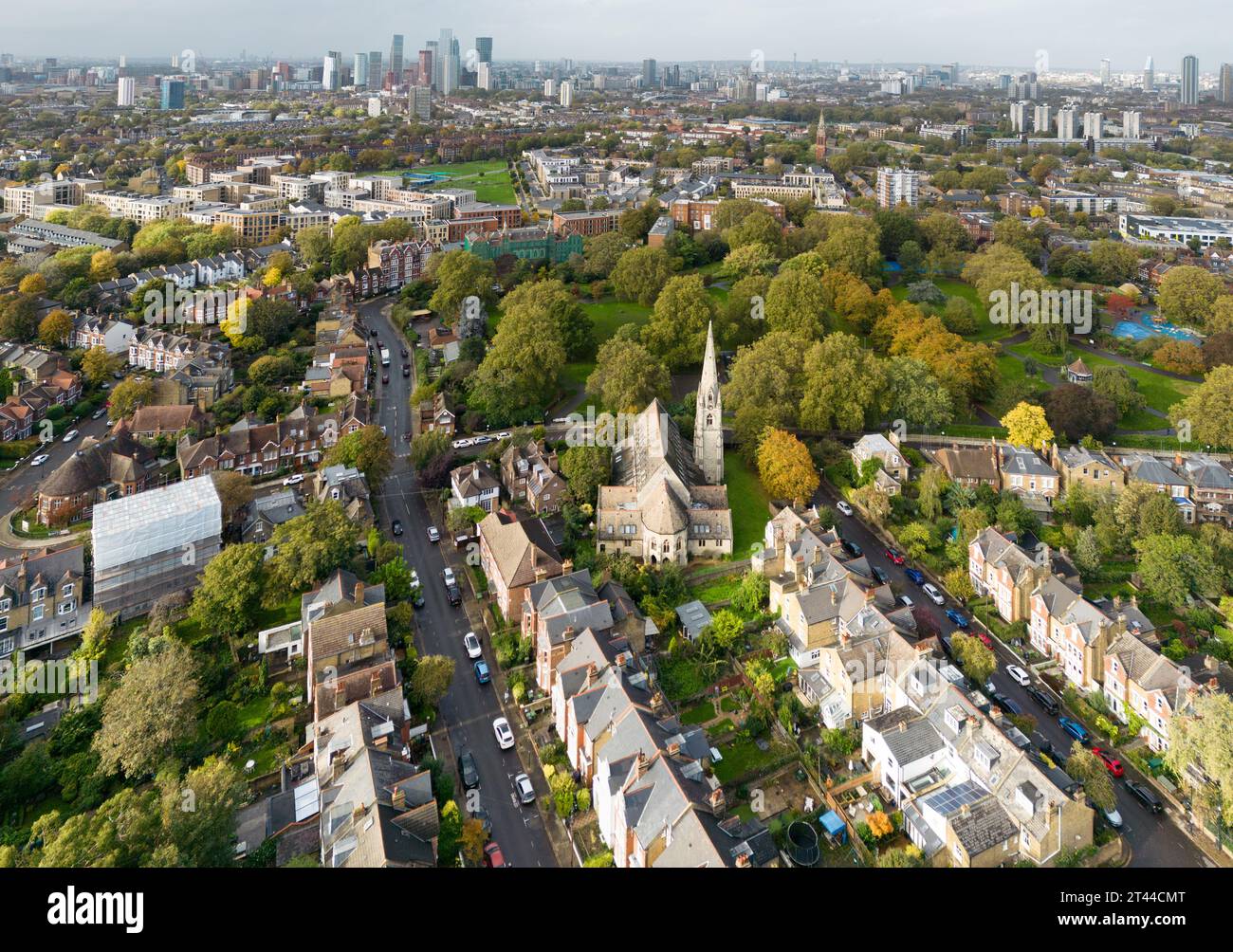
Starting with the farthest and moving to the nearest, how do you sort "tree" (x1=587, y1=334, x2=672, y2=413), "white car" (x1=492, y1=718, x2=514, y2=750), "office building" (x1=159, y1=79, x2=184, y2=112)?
"office building" (x1=159, y1=79, x2=184, y2=112)
"tree" (x1=587, y1=334, x2=672, y2=413)
"white car" (x1=492, y1=718, x2=514, y2=750)

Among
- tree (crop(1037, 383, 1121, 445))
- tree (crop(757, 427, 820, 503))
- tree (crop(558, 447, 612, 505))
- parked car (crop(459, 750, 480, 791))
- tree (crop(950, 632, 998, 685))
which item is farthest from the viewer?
tree (crop(1037, 383, 1121, 445))

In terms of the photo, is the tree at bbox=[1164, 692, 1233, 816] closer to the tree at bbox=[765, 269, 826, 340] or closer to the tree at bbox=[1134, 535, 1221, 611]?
the tree at bbox=[1134, 535, 1221, 611]

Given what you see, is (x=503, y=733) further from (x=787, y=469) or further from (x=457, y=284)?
(x=457, y=284)

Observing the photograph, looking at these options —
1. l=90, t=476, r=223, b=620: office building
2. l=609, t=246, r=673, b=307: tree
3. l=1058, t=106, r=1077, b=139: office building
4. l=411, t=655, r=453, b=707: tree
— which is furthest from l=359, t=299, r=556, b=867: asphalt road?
l=1058, t=106, r=1077, b=139: office building

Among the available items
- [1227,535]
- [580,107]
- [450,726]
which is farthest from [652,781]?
[580,107]

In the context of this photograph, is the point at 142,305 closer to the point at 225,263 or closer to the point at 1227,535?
the point at 225,263

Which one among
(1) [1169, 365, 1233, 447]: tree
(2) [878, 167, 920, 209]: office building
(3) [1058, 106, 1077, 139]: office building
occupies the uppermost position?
(3) [1058, 106, 1077, 139]: office building

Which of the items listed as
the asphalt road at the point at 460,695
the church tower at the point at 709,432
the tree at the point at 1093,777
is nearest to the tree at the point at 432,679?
the asphalt road at the point at 460,695
